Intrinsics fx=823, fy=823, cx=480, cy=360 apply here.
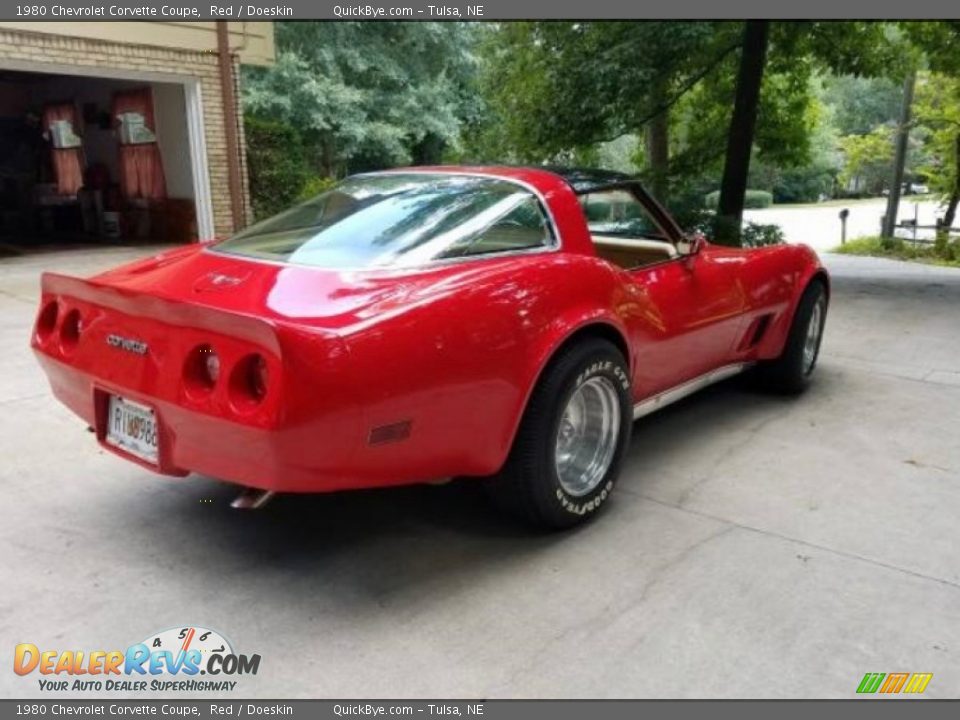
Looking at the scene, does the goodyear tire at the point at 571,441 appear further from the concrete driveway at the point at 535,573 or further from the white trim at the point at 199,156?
the white trim at the point at 199,156

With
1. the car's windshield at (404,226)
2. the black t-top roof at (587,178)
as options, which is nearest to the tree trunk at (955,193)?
the black t-top roof at (587,178)

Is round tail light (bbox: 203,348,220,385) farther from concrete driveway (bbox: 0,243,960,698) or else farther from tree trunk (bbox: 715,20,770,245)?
tree trunk (bbox: 715,20,770,245)

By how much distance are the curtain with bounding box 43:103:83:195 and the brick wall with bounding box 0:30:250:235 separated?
306 centimetres

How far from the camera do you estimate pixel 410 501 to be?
355 centimetres

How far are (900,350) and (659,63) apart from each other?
19.3 ft

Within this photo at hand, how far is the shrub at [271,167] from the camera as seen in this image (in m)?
12.5

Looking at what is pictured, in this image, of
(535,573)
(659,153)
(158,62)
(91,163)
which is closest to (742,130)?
(659,153)

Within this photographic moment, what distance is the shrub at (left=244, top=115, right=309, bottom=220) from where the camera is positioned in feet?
41.2

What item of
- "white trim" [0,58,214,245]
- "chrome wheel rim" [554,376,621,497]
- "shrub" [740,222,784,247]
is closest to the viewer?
"chrome wheel rim" [554,376,621,497]

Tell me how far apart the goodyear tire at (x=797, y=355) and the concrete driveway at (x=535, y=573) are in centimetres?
61

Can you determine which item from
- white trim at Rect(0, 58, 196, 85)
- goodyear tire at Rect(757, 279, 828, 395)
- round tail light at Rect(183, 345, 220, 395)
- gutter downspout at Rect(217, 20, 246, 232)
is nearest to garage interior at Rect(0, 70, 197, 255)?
gutter downspout at Rect(217, 20, 246, 232)

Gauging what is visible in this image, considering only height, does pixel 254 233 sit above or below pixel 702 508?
above
